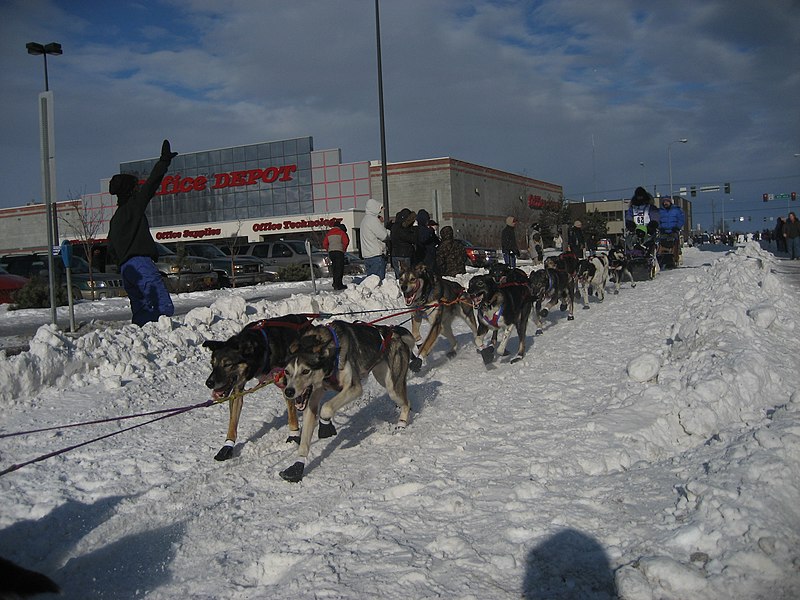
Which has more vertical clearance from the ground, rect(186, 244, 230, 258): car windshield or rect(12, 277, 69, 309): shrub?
rect(186, 244, 230, 258): car windshield

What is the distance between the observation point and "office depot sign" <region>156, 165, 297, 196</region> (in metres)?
49.8

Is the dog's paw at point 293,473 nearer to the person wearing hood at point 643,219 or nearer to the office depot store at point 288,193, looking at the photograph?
the person wearing hood at point 643,219

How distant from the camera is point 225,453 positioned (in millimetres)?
5078

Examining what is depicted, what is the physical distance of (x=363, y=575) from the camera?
324 cm

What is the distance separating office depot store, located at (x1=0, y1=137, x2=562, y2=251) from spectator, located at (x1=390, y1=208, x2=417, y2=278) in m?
33.9

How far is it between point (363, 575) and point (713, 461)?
7.01 ft

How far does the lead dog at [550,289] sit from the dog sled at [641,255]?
536 centimetres

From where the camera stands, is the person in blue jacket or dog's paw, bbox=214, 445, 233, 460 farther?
the person in blue jacket

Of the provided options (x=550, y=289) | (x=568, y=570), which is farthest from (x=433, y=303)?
(x=568, y=570)

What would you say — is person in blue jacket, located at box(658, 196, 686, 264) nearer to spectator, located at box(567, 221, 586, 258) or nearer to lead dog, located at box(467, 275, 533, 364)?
spectator, located at box(567, 221, 586, 258)

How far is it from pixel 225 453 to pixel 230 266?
16.5 metres

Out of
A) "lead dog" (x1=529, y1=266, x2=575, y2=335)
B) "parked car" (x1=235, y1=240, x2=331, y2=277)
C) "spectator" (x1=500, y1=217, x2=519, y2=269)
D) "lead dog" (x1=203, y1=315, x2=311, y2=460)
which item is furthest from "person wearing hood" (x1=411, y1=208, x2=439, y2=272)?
"parked car" (x1=235, y1=240, x2=331, y2=277)

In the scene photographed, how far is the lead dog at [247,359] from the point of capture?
4.90 metres

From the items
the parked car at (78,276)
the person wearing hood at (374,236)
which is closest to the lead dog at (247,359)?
the person wearing hood at (374,236)
